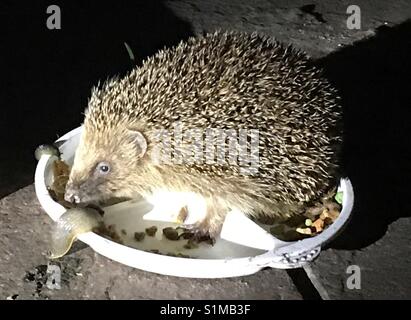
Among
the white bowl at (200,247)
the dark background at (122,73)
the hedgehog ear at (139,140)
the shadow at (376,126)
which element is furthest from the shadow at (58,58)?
the shadow at (376,126)

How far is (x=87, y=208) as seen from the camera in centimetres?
187

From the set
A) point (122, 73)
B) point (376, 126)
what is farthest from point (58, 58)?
point (376, 126)

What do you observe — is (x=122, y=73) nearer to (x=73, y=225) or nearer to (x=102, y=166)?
(x=102, y=166)

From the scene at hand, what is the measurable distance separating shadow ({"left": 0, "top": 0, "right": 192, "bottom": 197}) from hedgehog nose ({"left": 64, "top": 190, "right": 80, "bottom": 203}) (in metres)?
0.34

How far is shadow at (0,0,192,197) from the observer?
241 centimetres

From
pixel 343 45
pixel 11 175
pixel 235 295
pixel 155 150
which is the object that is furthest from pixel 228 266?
pixel 343 45

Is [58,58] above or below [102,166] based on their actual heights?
below

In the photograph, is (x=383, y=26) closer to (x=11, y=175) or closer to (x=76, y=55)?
(x=76, y=55)

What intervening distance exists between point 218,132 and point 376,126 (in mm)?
984

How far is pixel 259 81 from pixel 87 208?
0.50m

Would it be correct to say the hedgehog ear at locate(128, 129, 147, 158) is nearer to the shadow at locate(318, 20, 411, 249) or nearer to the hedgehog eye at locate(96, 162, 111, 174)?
the hedgehog eye at locate(96, 162, 111, 174)

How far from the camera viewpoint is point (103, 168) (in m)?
1.96

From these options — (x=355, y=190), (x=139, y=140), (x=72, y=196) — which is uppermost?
(x=139, y=140)

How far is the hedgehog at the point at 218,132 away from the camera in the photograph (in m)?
1.83
